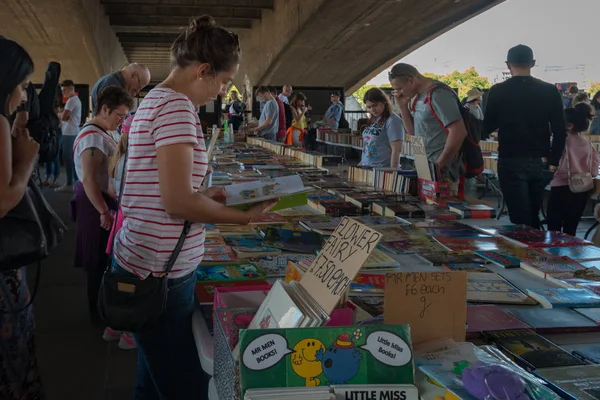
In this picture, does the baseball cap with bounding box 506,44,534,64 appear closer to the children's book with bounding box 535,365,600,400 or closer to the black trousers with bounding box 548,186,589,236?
the black trousers with bounding box 548,186,589,236

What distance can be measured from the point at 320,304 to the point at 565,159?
422cm

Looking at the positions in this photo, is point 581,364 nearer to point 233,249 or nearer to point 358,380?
point 358,380

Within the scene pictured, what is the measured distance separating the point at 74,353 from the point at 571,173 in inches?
151

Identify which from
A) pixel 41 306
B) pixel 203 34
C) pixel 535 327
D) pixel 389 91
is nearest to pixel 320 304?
pixel 535 327

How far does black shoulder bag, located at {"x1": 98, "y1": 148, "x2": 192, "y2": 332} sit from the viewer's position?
163cm

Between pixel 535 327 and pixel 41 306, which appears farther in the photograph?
pixel 41 306

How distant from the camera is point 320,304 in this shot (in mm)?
1223

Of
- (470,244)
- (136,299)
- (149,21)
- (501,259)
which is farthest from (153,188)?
(149,21)

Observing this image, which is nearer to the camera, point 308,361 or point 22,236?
point 308,361

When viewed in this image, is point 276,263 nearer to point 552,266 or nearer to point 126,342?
point 552,266

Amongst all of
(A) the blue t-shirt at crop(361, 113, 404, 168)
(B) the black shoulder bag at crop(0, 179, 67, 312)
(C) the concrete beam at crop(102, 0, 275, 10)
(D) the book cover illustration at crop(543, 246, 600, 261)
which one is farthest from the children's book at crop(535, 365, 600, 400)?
(C) the concrete beam at crop(102, 0, 275, 10)

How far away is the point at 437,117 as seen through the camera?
150 inches

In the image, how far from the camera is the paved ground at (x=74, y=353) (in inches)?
116

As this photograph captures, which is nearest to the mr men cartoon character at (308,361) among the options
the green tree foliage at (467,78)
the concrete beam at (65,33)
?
the concrete beam at (65,33)
